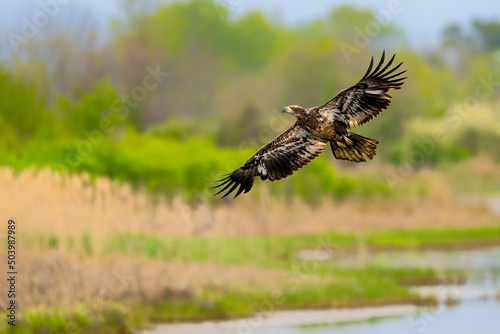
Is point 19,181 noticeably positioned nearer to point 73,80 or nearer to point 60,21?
point 73,80

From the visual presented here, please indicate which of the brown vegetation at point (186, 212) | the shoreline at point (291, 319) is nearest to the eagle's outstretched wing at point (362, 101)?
the shoreline at point (291, 319)

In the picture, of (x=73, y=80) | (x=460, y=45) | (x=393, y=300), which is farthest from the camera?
(x=460, y=45)

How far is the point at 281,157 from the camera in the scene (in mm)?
10695

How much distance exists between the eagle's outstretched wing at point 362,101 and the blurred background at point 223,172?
20.5 ft

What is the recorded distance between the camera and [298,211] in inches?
917

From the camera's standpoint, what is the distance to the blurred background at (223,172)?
16.4 meters

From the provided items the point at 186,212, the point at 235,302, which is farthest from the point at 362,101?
the point at 186,212

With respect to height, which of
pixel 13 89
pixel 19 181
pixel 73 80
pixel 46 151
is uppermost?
pixel 73 80

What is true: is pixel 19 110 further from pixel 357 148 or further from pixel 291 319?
pixel 357 148

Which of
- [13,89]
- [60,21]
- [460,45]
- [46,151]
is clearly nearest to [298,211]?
[46,151]

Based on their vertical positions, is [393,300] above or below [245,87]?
below

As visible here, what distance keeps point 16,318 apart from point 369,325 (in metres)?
5.51

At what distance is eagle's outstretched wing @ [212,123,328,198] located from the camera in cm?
1061

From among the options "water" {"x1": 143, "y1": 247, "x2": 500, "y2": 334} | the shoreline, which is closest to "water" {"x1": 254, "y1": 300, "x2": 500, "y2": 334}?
"water" {"x1": 143, "y1": 247, "x2": 500, "y2": 334}
